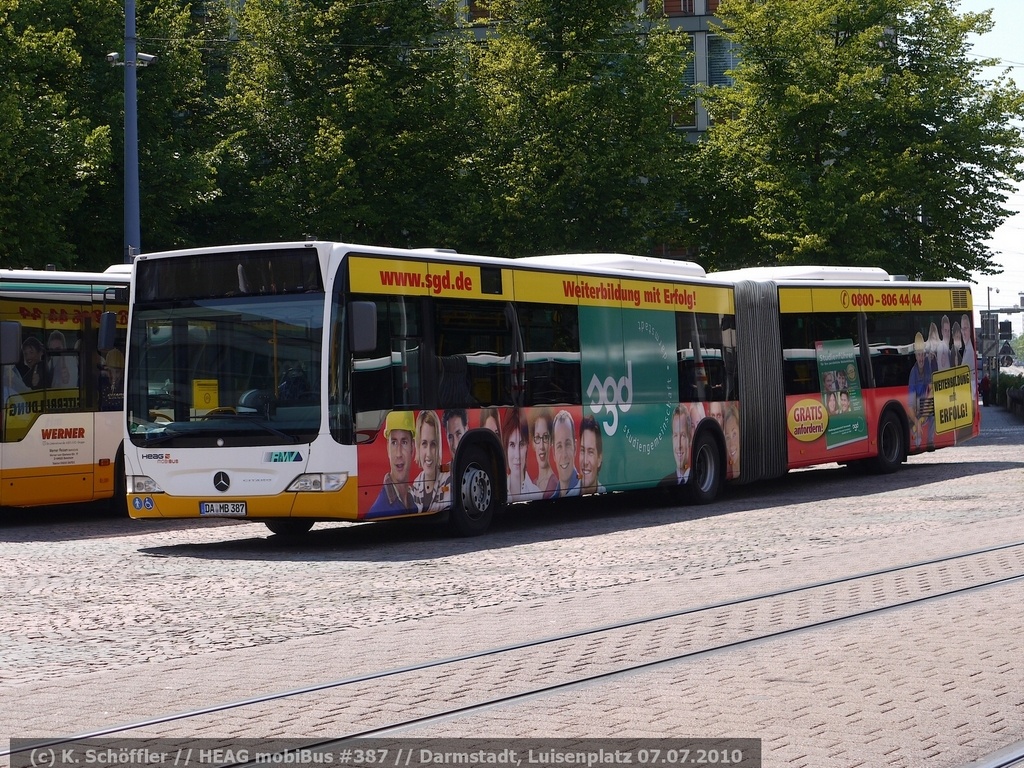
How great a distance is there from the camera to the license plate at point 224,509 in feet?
49.0

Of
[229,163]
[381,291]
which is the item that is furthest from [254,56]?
[381,291]

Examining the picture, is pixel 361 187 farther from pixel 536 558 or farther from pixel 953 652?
pixel 953 652

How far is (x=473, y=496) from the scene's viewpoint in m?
16.5

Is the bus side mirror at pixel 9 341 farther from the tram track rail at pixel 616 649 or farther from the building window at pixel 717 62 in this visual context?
the building window at pixel 717 62

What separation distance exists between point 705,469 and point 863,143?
20855mm

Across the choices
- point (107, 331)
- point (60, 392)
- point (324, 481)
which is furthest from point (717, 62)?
point (324, 481)

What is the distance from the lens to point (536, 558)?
14391mm

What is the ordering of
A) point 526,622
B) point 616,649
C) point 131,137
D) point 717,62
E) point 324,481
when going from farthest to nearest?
point 717,62 < point 131,137 < point 324,481 < point 526,622 < point 616,649

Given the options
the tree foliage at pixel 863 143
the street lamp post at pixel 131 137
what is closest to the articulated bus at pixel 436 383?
the street lamp post at pixel 131 137

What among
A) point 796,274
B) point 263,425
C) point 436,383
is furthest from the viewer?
point 796,274

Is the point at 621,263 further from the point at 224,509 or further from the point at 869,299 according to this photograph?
the point at 224,509

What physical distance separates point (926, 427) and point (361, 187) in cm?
1529

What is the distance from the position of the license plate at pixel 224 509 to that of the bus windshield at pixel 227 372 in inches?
22.7

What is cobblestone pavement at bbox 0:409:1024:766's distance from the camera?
6.88 m
